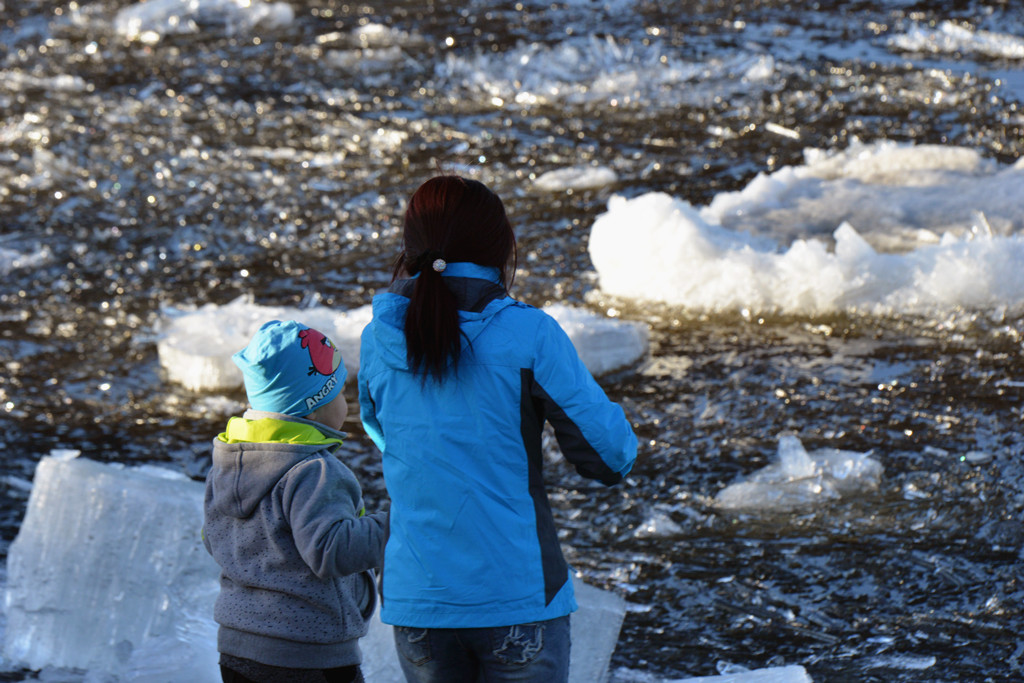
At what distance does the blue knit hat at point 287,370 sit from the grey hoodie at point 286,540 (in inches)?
1.3

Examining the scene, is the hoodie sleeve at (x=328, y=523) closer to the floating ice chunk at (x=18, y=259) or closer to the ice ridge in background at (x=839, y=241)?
the ice ridge in background at (x=839, y=241)

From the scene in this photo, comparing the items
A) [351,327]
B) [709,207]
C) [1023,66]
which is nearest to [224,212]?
[351,327]

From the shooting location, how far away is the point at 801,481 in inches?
153

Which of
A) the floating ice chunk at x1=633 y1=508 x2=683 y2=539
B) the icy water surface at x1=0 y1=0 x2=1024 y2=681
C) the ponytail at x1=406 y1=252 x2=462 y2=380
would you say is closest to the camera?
the ponytail at x1=406 y1=252 x2=462 y2=380

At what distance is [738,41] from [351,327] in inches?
238

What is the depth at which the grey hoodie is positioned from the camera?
200 centimetres

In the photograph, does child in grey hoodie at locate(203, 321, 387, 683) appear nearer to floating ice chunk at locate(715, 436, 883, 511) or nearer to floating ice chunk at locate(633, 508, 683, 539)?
floating ice chunk at locate(633, 508, 683, 539)

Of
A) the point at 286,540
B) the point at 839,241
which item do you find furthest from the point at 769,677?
the point at 839,241

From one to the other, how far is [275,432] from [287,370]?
12cm

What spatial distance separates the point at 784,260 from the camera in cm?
534

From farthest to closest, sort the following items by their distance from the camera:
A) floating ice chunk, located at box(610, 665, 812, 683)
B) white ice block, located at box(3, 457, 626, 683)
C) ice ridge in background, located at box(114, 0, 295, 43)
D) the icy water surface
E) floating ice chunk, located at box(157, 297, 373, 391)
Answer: ice ridge in background, located at box(114, 0, 295, 43) < floating ice chunk, located at box(157, 297, 373, 391) < the icy water surface < white ice block, located at box(3, 457, 626, 683) < floating ice chunk, located at box(610, 665, 812, 683)

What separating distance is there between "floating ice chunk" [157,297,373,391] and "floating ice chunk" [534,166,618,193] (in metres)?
2.23

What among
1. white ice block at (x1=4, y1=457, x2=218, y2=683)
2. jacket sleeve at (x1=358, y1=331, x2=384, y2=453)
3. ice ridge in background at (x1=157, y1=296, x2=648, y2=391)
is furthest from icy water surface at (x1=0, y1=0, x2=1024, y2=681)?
jacket sleeve at (x1=358, y1=331, x2=384, y2=453)

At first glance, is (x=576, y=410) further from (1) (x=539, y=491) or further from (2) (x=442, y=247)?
(2) (x=442, y=247)
